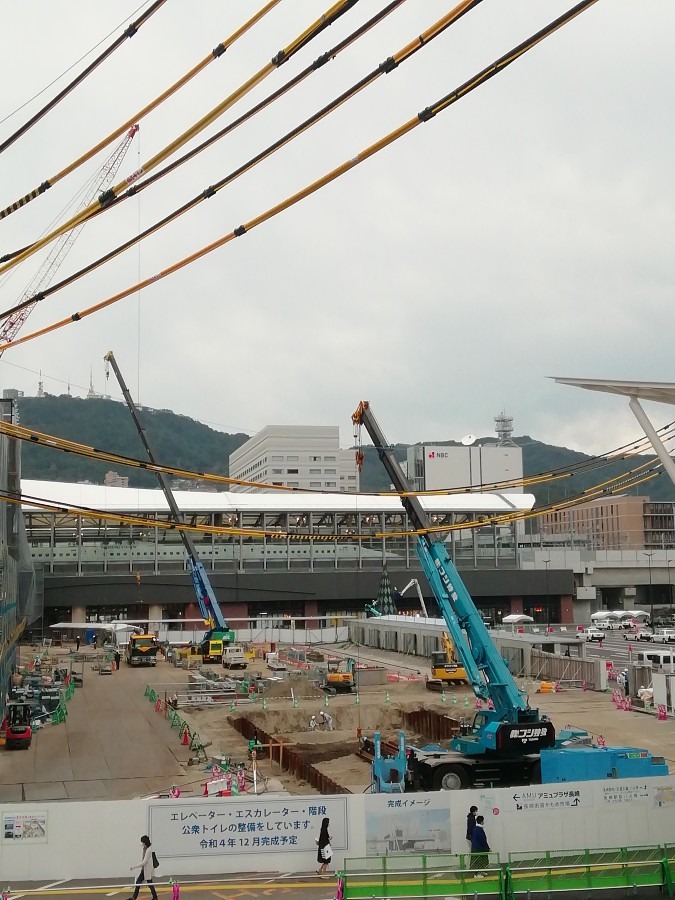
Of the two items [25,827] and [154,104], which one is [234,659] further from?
[154,104]

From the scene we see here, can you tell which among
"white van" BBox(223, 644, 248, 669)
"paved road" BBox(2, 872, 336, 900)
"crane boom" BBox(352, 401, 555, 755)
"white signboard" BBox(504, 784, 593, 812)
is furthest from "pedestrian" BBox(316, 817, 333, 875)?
"white van" BBox(223, 644, 248, 669)

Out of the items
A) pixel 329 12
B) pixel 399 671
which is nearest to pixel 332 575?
pixel 399 671

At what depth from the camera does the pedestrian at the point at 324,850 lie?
17359 mm

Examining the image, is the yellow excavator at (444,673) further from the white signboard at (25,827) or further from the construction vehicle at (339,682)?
the white signboard at (25,827)

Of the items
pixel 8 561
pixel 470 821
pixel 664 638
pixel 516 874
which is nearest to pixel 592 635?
pixel 664 638

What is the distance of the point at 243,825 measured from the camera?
18.1 metres

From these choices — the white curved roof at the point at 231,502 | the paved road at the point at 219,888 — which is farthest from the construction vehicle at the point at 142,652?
the paved road at the point at 219,888

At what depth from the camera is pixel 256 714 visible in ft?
138

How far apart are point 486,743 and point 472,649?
312 centimetres

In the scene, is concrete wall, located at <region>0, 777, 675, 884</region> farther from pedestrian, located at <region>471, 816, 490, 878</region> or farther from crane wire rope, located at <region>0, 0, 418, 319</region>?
crane wire rope, located at <region>0, 0, 418, 319</region>

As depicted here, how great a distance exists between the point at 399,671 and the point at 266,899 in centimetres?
4180

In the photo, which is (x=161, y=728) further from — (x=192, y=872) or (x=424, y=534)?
(x=192, y=872)

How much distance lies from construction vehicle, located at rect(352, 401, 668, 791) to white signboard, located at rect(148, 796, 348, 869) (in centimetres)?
546

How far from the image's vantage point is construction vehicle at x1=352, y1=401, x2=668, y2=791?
23266 mm
